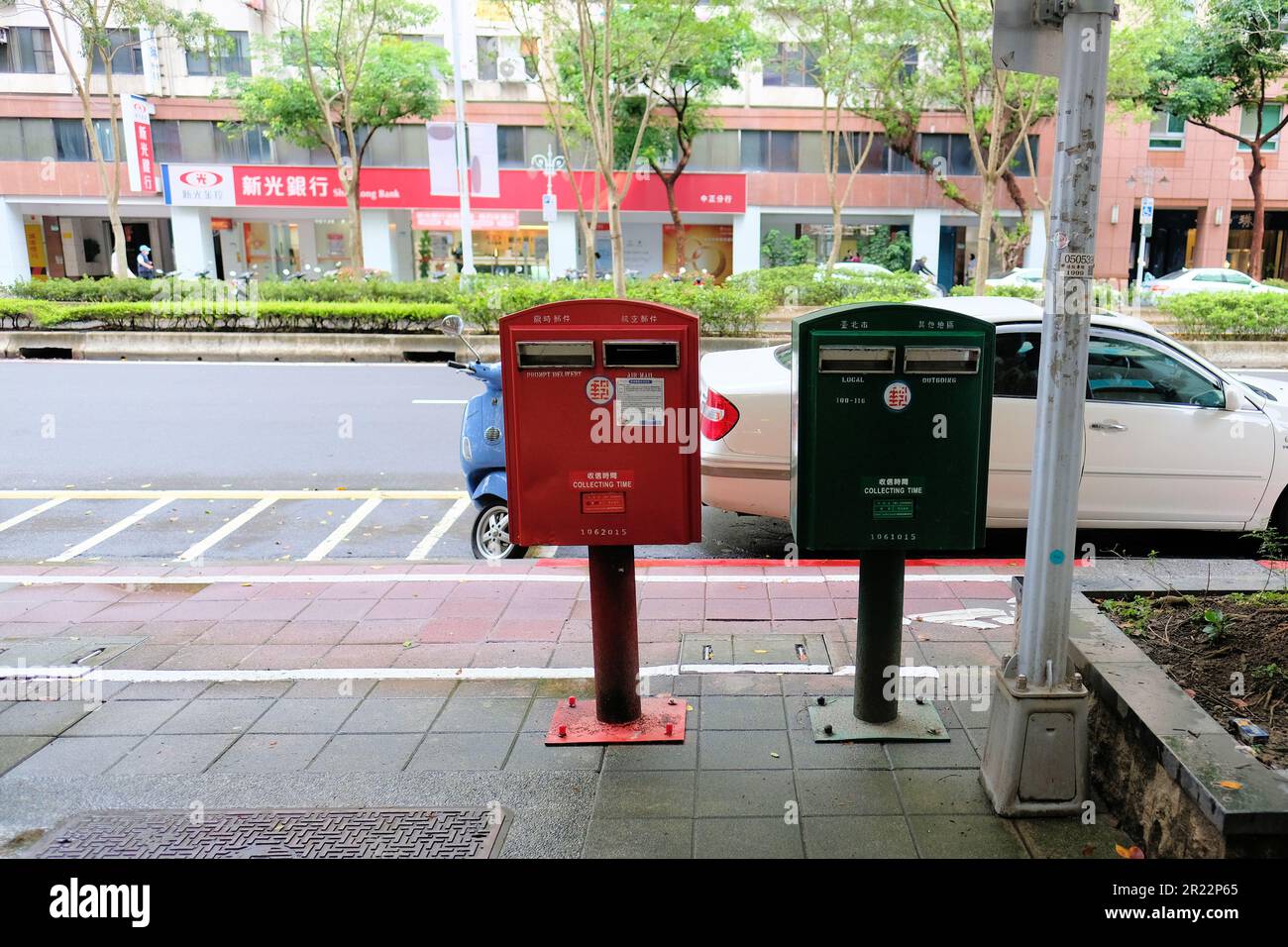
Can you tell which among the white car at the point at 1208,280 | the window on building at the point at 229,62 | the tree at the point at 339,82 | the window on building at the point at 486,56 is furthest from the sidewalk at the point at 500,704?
the window on building at the point at 486,56

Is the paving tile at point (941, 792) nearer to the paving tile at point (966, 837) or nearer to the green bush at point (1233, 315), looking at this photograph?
the paving tile at point (966, 837)

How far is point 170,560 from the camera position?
6.50 m

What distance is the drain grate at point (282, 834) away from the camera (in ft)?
10.4

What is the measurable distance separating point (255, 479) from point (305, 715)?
16.6ft

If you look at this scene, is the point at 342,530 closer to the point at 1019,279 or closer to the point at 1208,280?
the point at 1019,279

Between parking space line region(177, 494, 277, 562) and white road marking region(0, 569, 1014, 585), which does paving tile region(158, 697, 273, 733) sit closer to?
white road marking region(0, 569, 1014, 585)

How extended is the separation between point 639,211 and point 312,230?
12.5 metres

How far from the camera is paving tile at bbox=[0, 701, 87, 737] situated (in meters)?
4.08

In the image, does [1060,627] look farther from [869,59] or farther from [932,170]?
[932,170]

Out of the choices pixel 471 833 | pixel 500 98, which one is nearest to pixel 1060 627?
pixel 471 833

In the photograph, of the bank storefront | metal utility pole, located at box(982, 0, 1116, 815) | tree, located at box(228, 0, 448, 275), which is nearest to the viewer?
metal utility pole, located at box(982, 0, 1116, 815)

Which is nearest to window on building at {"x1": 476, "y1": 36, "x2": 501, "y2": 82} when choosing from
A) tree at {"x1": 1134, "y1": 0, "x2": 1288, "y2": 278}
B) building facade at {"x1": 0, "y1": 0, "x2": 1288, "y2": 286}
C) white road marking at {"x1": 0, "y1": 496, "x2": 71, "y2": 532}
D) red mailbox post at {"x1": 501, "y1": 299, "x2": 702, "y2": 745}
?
building facade at {"x1": 0, "y1": 0, "x2": 1288, "y2": 286}

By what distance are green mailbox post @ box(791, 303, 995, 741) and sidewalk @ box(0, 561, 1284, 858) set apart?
0.92 meters

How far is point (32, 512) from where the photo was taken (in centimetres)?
775
